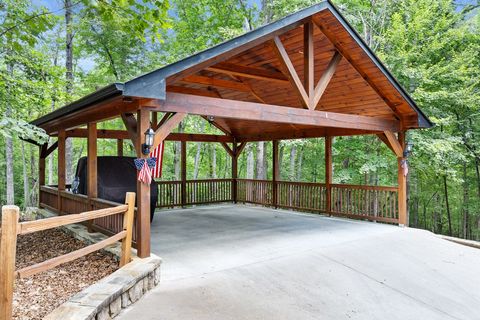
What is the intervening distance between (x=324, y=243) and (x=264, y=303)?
277cm

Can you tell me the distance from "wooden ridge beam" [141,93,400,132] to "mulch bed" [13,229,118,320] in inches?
91.8

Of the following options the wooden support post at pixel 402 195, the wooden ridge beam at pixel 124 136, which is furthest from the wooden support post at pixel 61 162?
the wooden support post at pixel 402 195

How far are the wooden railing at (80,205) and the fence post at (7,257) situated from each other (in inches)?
93.3

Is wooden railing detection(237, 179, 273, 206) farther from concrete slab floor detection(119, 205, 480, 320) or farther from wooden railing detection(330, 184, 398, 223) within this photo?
concrete slab floor detection(119, 205, 480, 320)

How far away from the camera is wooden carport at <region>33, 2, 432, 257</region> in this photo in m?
4.45

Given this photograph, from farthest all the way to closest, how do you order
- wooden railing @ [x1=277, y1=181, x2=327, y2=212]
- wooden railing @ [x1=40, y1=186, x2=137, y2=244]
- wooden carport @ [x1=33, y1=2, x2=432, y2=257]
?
wooden railing @ [x1=277, y1=181, x2=327, y2=212], wooden railing @ [x1=40, y1=186, x2=137, y2=244], wooden carport @ [x1=33, y1=2, x2=432, y2=257]

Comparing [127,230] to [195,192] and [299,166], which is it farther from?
[299,166]

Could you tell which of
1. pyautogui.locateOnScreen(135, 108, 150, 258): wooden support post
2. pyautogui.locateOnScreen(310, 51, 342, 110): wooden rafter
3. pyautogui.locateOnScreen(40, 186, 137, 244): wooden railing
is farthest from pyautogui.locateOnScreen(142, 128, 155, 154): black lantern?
pyautogui.locateOnScreen(310, 51, 342, 110): wooden rafter

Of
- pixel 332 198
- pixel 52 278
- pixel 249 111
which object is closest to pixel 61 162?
pixel 52 278

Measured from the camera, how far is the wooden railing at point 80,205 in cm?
512

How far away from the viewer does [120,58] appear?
1327 centimetres

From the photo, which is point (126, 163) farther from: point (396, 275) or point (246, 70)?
point (396, 275)

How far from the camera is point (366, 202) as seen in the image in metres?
8.36

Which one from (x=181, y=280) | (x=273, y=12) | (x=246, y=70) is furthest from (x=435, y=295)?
(x=273, y=12)
